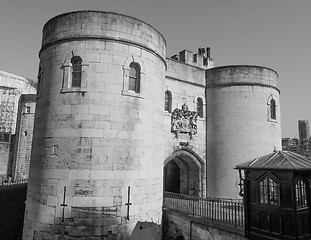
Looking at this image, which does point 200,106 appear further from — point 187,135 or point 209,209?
point 209,209

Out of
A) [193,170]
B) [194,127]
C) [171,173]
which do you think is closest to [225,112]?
[194,127]

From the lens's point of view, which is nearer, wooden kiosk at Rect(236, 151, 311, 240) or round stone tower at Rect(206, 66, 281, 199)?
wooden kiosk at Rect(236, 151, 311, 240)

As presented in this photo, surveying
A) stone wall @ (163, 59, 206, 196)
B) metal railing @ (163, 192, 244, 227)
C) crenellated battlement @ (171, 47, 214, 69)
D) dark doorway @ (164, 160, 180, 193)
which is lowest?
metal railing @ (163, 192, 244, 227)

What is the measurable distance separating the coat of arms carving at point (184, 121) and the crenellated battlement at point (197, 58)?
169 inches

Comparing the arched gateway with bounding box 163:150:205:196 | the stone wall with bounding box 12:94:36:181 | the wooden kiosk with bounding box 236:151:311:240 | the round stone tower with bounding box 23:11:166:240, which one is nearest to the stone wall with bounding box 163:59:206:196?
the arched gateway with bounding box 163:150:205:196

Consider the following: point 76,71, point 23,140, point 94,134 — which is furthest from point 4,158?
point 94,134

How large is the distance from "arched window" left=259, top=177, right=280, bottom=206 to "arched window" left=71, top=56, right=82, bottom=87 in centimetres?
814

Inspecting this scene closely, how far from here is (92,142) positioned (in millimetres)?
10031

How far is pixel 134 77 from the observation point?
11.4 m

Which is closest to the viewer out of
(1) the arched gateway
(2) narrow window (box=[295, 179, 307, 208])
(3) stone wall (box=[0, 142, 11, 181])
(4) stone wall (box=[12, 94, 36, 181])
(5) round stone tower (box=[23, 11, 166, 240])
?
(2) narrow window (box=[295, 179, 307, 208])

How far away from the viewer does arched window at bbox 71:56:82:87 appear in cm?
1062

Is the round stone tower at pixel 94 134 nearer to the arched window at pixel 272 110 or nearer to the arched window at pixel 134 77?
the arched window at pixel 134 77

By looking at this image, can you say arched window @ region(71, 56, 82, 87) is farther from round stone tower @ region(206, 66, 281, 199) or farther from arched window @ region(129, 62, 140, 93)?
round stone tower @ region(206, 66, 281, 199)

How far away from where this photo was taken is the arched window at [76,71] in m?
10.6
